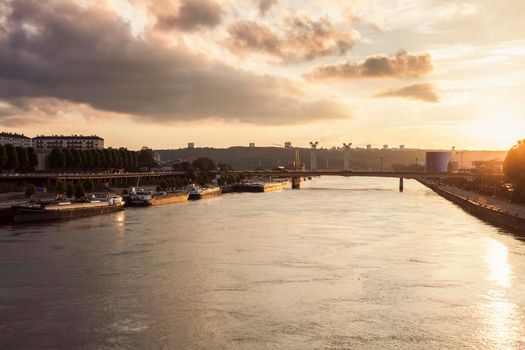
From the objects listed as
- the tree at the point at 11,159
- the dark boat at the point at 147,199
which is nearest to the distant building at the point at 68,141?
the tree at the point at 11,159

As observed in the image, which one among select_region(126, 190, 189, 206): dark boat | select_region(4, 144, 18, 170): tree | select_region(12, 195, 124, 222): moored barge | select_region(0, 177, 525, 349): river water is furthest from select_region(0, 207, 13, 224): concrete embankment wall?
select_region(4, 144, 18, 170): tree

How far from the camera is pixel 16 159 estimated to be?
88.4 meters

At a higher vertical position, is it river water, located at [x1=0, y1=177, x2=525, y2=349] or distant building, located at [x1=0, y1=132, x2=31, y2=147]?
distant building, located at [x1=0, y1=132, x2=31, y2=147]

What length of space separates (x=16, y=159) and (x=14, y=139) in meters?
75.3

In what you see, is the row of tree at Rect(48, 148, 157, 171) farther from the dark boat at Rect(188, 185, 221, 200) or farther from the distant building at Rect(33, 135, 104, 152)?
the distant building at Rect(33, 135, 104, 152)

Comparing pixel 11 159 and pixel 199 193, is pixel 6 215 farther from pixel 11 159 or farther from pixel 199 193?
pixel 199 193

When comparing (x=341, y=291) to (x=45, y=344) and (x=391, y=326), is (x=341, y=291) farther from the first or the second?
(x=45, y=344)

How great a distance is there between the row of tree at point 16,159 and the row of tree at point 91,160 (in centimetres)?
991

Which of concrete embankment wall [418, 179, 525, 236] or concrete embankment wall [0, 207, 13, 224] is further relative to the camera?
concrete embankment wall [0, 207, 13, 224]

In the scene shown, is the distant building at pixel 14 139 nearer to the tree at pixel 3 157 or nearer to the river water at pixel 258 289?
the tree at pixel 3 157

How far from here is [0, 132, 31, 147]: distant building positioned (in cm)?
15165

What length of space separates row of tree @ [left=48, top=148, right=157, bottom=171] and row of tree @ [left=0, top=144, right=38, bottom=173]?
991cm

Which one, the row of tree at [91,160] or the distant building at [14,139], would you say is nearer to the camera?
the row of tree at [91,160]

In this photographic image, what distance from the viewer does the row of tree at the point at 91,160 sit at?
106062mm
